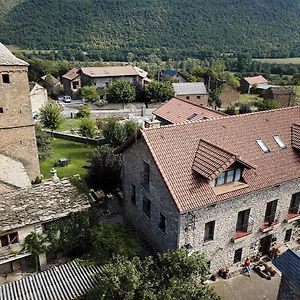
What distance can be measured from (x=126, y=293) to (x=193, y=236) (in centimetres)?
612

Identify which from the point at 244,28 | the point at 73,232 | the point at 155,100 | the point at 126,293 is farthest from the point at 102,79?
the point at 244,28

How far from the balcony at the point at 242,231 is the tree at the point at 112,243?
6.54 m

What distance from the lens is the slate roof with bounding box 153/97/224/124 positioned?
3581 centimetres

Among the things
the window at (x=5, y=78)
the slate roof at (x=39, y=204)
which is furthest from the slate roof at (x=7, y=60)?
the slate roof at (x=39, y=204)

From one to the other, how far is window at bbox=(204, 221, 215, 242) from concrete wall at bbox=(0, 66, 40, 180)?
21.3m

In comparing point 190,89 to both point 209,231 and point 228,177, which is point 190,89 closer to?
point 228,177

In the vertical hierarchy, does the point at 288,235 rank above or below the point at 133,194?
below

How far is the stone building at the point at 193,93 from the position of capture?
81562mm

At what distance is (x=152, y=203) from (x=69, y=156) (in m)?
27.4

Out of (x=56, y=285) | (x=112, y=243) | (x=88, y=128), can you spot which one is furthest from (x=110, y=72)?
(x=56, y=285)

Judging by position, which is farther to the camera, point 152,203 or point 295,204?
point 295,204

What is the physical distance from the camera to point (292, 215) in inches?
945

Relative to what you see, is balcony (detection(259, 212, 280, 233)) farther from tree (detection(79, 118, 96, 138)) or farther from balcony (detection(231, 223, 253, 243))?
tree (detection(79, 118, 96, 138))

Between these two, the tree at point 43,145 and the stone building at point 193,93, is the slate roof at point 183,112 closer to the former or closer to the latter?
the tree at point 43,145
